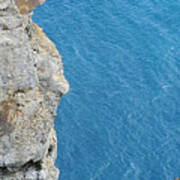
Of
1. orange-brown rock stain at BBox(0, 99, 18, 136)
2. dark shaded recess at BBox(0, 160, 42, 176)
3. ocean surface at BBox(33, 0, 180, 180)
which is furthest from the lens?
ocean surface at BBox(33, 0, 180, 180)

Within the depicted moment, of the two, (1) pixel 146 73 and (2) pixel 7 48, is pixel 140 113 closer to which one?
(1) pixel 146 73

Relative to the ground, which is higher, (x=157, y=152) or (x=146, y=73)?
(x=146, y=73)

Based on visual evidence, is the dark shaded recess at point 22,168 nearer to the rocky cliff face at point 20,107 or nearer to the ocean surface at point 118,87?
the rocky cliff face at point 20,107

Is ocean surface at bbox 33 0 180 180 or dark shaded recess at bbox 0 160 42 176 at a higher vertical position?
dark shaded recess at bbox 0 160 42 176

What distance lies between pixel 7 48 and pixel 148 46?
31801 millimetres

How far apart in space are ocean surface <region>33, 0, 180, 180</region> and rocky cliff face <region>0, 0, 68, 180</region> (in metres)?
20.5

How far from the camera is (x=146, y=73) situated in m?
34.1

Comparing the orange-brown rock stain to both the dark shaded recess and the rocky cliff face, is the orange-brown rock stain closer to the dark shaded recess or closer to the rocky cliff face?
the rocky cliff face

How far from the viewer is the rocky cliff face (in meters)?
5.91

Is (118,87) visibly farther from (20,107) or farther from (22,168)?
(20,107)

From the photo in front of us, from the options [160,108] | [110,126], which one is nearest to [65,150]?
[110,126]

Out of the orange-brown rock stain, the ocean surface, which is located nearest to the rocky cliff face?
the orange-brown rock stain

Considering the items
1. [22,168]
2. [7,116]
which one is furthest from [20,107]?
[22,168]

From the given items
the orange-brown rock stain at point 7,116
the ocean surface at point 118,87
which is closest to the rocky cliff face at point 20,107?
the orange-brown rock stain at point 7,116
